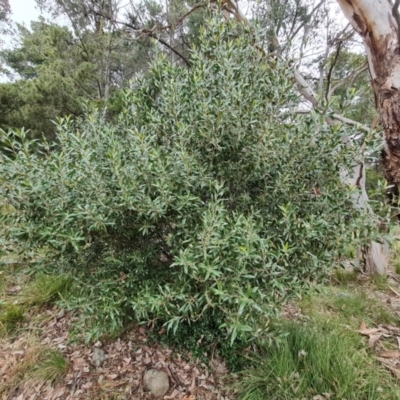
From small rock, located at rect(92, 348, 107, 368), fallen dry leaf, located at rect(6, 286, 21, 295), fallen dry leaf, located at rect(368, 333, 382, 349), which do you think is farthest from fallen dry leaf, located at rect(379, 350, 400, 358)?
fallen dry leaf, located at rect(6, 286, 21, 295)

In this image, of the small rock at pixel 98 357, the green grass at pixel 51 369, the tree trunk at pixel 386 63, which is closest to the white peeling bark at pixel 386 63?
the tree trunk at pixel 386 63

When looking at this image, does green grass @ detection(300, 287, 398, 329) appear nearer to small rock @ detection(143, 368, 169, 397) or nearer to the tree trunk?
the tree trunk

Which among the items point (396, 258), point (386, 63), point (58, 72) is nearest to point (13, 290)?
point (386, 63)

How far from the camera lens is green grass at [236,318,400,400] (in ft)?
5.25

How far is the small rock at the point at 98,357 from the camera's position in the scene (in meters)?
1.95

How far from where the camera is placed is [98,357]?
198 centimetres

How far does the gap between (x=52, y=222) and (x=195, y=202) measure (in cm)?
78

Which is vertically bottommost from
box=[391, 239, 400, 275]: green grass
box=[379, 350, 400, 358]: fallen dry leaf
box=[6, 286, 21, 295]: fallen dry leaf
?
box=[379, 350, 400, 358]: fallen dry leaf

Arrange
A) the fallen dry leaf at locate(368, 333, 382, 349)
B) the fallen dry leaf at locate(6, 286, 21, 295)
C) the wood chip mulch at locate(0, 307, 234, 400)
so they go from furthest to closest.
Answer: the fallen dry leaf at locate(6, 286, 21, 295), the fallen dry leaf at locate(368, 333, 382, 349), the wood chip mulch at locate(0, 307, 234, 400)

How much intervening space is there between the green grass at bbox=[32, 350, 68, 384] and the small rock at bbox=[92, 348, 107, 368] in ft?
0.62

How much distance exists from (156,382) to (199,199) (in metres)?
1.29

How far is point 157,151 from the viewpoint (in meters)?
1.46

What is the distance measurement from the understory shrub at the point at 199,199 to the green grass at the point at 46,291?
0.95 m

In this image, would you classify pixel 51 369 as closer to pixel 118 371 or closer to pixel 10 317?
pixel 118 371
